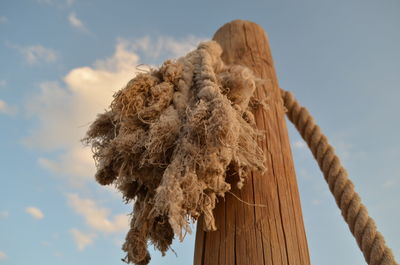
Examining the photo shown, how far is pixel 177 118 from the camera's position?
0.90 m

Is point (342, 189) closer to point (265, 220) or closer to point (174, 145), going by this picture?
point (265, 220)

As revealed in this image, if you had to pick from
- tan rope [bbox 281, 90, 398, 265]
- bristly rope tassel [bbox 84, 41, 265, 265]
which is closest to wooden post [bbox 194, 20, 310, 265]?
bristly rope tassel [bbox 84, 41, 265, 265]

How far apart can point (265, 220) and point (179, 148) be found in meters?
0.36

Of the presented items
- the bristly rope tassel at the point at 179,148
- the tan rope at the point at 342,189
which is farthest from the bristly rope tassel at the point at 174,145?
the tan rope at the point at 342,189

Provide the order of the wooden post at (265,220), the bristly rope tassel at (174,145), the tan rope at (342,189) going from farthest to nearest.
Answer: the tan rope at (342,189) < the wooden post at (265,220) < the bristly rope tassel at (174,145)

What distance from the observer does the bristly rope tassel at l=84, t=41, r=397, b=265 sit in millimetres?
783

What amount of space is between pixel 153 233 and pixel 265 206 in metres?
0.36

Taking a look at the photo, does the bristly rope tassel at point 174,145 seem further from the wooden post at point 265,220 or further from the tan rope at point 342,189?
the tan rope at point 342,189

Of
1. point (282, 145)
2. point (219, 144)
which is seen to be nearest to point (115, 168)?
point (219, 144)

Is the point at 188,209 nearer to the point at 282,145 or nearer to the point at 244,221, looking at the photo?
the point at 244,221

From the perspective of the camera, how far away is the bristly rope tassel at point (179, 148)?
78 cm

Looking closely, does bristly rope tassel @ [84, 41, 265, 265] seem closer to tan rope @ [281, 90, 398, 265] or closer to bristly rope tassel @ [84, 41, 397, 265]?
bristly rope tassel @ [84, 41, 397, 265]

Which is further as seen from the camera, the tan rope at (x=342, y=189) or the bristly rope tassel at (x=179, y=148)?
the tan rope at (x=342, y=189)

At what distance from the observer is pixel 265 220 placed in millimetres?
954
